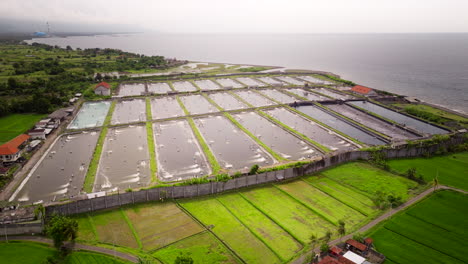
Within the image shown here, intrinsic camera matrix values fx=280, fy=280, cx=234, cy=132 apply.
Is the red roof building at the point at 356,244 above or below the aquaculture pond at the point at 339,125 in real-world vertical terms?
below

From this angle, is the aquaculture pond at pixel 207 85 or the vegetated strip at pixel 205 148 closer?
the vegetated strip at pixel 205 148

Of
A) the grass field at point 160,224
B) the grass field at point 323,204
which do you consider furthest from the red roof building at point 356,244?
the grass field at point 160,224

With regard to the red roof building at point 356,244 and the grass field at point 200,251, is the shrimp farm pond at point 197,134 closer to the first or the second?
the grass field at point 200,251

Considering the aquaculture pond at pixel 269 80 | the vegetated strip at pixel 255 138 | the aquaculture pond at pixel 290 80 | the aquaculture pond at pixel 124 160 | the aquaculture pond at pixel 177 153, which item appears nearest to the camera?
the aquaculture pond at pixel 124 160

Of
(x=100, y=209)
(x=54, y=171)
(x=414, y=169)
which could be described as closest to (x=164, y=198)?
(x=100, y=209)

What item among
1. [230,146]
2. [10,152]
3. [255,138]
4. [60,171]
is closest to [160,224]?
[60,171]

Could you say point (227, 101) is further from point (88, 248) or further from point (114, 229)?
point (88, 248)

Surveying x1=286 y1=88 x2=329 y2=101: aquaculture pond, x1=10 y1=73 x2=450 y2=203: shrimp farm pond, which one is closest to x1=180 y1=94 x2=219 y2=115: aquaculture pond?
x1=10 y1=73 x2=450 y2=203: shrimp farm pond
